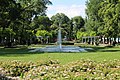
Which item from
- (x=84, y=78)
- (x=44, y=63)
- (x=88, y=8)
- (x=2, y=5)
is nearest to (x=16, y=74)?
(x=44, y=63)

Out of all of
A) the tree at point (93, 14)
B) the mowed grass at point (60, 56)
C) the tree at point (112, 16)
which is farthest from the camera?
the tree at point (93, 14)

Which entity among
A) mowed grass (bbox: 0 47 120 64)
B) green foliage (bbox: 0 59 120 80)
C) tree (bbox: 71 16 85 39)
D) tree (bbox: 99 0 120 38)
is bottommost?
mowed grass (bbox: 0 47 120 64)

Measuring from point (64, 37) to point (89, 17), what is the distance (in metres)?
47.2

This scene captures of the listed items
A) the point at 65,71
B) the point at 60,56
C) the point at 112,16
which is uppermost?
the point at 112,16

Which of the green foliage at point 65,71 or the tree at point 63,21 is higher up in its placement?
the tree at point 63,21

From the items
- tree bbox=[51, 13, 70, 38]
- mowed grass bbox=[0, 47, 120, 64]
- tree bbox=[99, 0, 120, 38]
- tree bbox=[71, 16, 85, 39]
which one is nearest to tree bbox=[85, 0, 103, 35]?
tree bbox=[99, 0, 120, 38]

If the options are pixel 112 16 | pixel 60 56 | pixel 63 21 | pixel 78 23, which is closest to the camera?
pixel 60 56

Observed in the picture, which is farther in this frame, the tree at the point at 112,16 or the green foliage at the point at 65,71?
the tree at the point at 112,16

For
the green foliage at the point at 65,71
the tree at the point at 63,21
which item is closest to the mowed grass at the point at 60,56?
the green foliage at the point at 65,71

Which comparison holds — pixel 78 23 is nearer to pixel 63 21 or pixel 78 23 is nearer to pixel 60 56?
pixel 63 21

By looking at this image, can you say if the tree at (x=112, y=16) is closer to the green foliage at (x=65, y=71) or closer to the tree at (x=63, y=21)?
the green foliage at (x=65, y=71)

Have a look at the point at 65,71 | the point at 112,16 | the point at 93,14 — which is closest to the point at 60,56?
the point at 65,71

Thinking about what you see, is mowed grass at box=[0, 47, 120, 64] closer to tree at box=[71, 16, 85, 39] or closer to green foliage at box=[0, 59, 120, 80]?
green foliage at box=[0, 59, 120, 80]

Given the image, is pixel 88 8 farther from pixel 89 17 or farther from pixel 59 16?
pixel 59 16
